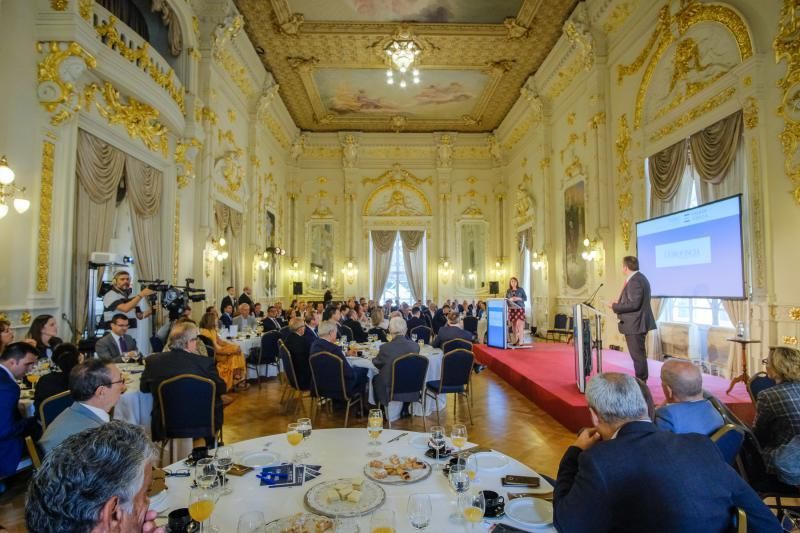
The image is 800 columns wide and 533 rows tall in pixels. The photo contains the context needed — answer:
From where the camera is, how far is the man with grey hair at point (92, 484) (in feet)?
3.15

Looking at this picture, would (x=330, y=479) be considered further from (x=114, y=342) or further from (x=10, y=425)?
(x=114, y=342)

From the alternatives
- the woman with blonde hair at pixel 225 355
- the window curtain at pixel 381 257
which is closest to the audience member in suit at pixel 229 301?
the woman with blonde hair at pixel 225 355

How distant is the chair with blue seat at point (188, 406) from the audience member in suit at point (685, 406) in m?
3.27

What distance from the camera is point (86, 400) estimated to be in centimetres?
231

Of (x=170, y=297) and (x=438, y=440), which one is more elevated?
(x=170, y=297)

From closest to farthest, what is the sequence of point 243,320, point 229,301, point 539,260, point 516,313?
point 243,320 → point 229,301 → point 516,313 → point 539,260

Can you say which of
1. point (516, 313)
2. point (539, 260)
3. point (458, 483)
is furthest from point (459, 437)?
point (539, 260)

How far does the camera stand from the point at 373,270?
16.8 m

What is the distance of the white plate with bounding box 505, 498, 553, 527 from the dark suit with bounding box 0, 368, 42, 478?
3164mm

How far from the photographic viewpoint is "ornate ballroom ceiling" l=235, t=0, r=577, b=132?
378 inches

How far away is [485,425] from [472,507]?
13.7ft

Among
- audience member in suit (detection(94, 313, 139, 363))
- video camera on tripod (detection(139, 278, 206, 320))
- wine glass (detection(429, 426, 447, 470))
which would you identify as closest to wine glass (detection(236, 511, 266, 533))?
wine glass (detection(429, 426, 447, 470))

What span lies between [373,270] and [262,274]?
Answer: 4.91 m

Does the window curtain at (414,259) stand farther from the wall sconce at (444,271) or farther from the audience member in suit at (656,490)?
the audience member in suit at (656,490)
